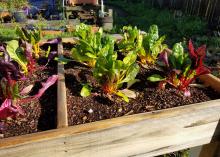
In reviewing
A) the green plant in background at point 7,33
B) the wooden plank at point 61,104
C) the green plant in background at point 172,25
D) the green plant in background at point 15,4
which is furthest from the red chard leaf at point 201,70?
the green plant in background at point 15,4

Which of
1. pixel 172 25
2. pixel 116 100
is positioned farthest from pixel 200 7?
pixel 116 100

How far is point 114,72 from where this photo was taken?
1.39 metres

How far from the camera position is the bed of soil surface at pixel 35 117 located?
1.24m

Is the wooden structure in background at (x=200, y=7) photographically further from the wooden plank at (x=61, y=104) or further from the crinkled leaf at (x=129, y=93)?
the wooden plank at (x=61, y=104)

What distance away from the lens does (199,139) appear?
4.91ft

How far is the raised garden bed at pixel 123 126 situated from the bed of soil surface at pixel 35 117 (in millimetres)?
76

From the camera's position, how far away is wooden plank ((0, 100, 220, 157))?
1.12 m

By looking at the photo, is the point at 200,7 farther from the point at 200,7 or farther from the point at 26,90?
the point at 26,90

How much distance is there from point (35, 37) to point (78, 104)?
0.77 meters

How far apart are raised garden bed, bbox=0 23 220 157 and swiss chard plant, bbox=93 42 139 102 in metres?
0.06

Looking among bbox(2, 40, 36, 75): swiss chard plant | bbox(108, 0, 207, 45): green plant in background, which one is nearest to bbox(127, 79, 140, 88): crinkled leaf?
bbox(2, 40, 36, 75): swiss chard plant

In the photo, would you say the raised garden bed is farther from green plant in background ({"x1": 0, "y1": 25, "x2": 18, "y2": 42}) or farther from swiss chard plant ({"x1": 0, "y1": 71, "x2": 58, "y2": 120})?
green plant in background ({"x1": 0, "y1": 25, "x2": 18, "y2": 42})

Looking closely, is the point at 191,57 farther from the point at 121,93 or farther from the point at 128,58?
the point at 121,93

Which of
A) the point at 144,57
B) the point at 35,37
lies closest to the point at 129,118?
the point at 144,57
